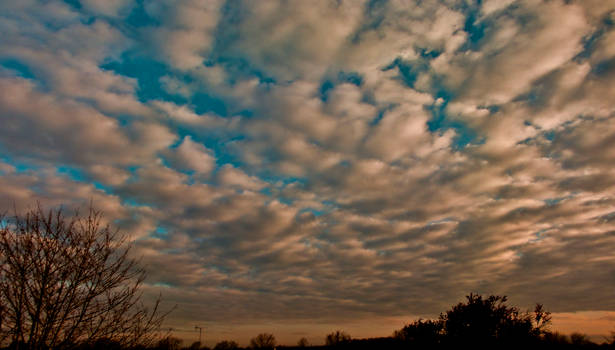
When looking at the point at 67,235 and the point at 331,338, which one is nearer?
the point at 67,235

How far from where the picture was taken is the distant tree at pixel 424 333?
117 ft

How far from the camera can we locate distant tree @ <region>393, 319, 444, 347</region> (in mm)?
35562

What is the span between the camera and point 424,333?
37.5 meters

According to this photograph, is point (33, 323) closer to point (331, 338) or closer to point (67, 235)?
point (67, 235)

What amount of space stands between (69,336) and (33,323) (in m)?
0.94

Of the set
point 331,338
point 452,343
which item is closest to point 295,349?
point 331,338

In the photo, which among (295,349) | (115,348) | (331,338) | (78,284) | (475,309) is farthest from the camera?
(331,338)

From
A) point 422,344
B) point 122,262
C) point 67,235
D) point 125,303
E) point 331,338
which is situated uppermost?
point 67,235

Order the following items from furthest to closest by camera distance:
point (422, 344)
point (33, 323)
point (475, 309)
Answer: point (422, 344)
point (475, 309)
point (33, 323)

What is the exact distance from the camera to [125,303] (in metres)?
10.7

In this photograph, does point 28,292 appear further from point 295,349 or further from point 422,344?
point 295,349

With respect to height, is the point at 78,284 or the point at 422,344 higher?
the point at 78,284

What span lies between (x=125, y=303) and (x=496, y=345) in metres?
29.2

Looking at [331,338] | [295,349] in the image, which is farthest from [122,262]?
[331,338]
